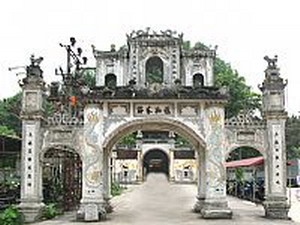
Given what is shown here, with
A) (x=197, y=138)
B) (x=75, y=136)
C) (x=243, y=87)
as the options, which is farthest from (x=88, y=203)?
(x=243, y=87)

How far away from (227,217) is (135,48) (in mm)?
7867

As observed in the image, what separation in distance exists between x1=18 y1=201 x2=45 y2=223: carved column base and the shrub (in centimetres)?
21

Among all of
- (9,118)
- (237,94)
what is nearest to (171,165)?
(237,94)

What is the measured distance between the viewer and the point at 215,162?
18.7 m

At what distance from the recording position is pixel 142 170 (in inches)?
2012

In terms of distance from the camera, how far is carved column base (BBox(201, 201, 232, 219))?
1812 centimetres

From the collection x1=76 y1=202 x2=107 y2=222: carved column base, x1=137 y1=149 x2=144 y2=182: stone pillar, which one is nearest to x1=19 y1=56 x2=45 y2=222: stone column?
x1=76 y1=202 x2=107 y2=222: carved column base

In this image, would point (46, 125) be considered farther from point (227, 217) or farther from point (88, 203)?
point (227, 217)

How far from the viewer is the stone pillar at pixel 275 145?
18625 millimetres

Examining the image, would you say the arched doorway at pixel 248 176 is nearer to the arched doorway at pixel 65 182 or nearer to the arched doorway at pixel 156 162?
the arched doorway at pixel 65 182

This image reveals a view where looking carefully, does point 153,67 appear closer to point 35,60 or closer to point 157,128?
point 157,128

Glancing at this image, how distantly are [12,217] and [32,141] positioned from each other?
287 cm

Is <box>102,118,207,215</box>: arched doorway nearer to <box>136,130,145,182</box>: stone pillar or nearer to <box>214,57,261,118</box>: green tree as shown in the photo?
<box>214,57,261,118</box>: green tree

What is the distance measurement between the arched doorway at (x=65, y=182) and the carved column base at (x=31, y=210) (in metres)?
3.28
